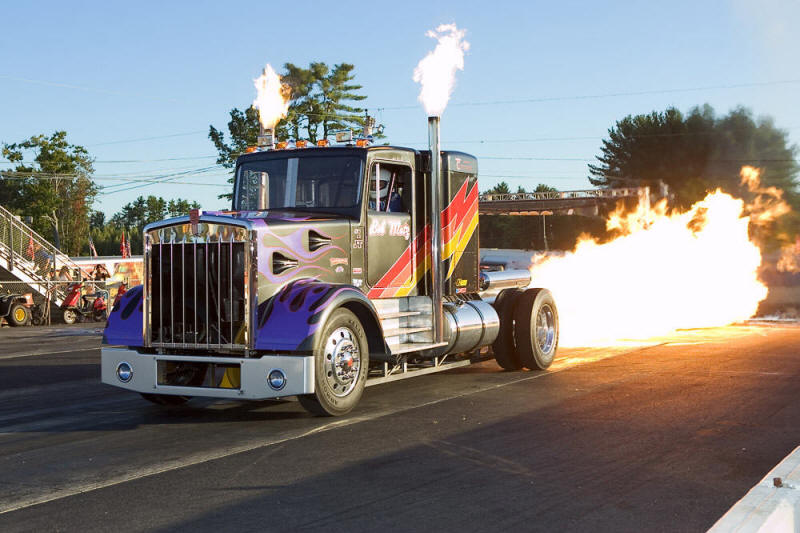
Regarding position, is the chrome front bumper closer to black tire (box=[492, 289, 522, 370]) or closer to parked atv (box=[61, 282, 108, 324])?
black tire (box=[492, 289, 522, 370])

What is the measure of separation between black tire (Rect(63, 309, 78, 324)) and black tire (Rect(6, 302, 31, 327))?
1422 mm

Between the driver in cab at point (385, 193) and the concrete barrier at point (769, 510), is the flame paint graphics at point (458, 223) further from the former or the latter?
the concrete barrier at point (769, 510)

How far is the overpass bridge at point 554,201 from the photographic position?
78.8 meters

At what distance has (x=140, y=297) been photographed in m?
A: 9.52

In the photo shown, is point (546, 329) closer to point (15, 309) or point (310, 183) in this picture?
point (310, 183)

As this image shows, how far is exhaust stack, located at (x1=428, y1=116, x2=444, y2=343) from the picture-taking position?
35.0 ft

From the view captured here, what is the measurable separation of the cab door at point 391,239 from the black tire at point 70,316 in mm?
22300

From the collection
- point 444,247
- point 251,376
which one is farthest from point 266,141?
point 251,376

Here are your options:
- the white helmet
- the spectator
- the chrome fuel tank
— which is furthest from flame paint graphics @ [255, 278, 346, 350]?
the spectator

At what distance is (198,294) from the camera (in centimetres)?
873

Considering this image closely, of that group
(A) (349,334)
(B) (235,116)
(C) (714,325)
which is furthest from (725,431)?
(B) (235,116)

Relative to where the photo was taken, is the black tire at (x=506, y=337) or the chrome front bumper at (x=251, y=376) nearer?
the chrome front bumper at (x=251, y=376)

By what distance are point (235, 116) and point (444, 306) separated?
42340 mm

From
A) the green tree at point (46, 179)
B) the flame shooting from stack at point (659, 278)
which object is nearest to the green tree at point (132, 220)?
the green tree at point (46, 179)
